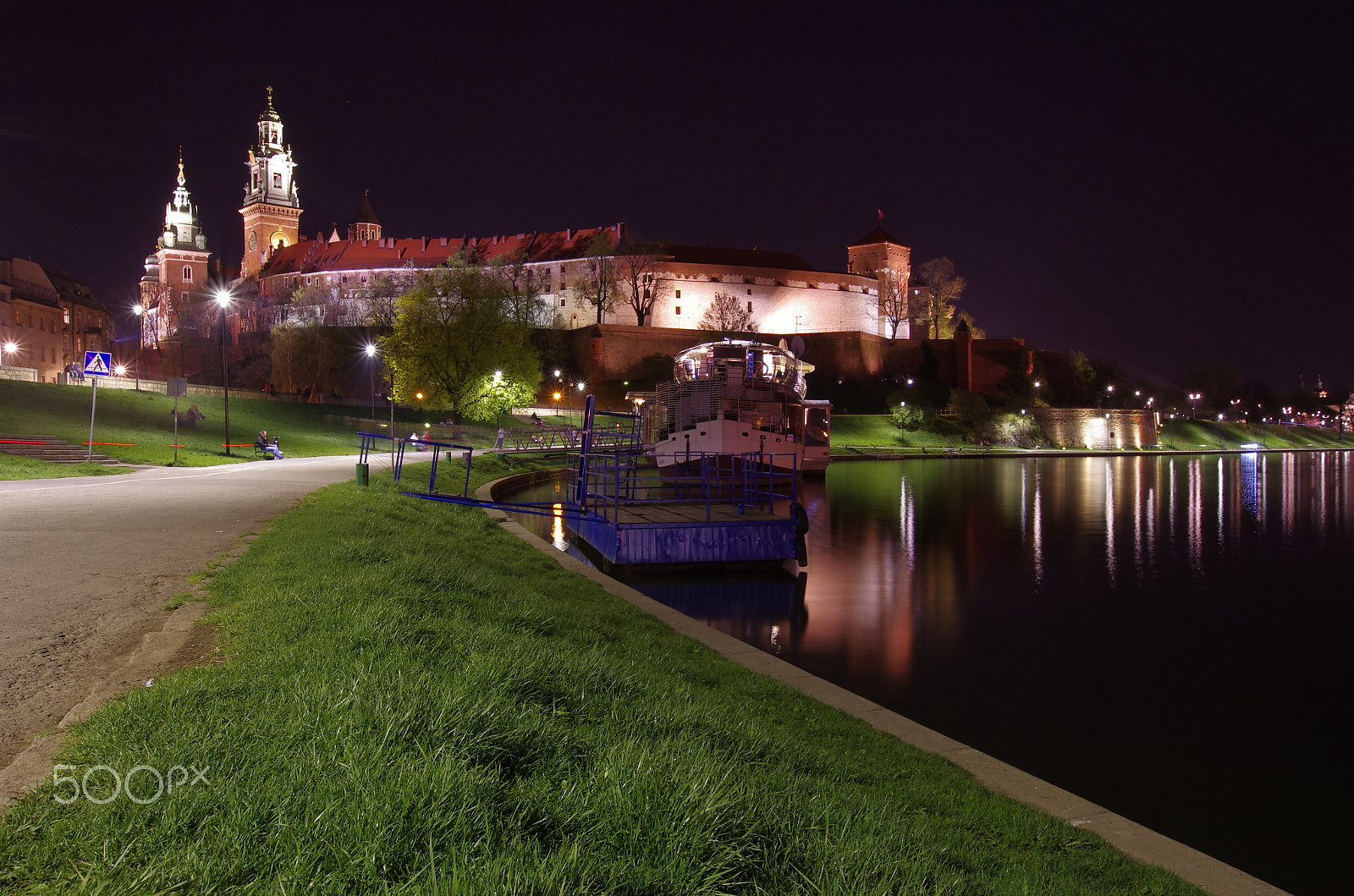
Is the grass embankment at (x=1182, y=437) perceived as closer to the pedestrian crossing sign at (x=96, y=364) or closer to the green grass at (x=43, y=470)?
the pedestrian crossing sign at (x=96, y=364)

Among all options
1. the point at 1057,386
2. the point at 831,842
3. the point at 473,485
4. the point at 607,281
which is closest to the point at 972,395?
the point at 1057,386

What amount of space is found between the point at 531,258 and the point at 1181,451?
78.9 m

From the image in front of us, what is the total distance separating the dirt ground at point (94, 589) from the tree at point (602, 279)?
76520mm

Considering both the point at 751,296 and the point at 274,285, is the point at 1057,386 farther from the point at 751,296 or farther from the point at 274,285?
the point at 274,285

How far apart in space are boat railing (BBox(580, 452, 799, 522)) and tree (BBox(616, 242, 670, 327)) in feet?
200

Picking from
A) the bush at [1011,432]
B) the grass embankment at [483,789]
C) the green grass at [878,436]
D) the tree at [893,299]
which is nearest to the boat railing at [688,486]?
the grass embankment at [483,789]

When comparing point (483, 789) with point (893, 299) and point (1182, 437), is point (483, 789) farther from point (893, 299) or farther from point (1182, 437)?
point (1182, 437)

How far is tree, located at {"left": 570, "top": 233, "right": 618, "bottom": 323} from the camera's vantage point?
303 feet

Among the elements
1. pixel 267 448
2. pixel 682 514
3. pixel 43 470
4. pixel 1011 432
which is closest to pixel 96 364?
pixel 43 470

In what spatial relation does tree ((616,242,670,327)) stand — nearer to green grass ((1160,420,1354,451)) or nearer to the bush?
the bush

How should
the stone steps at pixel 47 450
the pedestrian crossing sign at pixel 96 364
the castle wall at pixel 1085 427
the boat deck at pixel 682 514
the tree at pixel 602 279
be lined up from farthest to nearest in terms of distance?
the tree at pixel 602 279 < the castle wall at pixel 1085 427 < the pedestrian crossing sign at pixel 96 364 < the stone steps at pixel 47 450 < the boat deck at pixel 682 514

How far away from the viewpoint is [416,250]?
11050 cm

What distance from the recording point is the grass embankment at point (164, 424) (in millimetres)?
29391

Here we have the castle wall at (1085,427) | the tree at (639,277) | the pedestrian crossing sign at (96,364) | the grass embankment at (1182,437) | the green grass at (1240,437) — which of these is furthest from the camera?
the green grass at (1240,437)
